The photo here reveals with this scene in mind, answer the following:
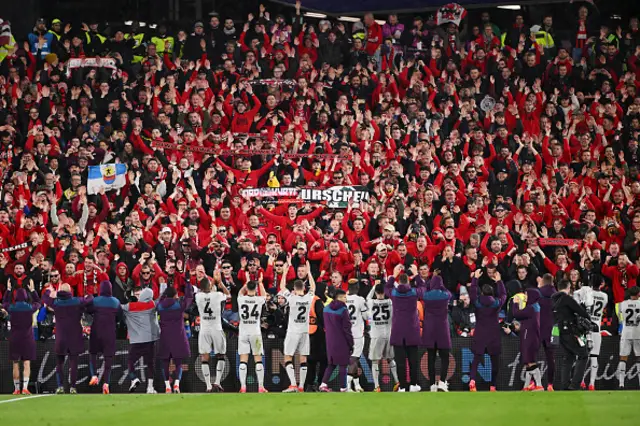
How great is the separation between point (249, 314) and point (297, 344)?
2.75ft

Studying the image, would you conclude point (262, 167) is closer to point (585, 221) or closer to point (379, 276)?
point (379, 276)

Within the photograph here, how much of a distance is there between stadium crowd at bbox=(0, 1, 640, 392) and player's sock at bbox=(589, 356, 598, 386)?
953mm

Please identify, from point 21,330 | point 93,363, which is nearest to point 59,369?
point 93,363

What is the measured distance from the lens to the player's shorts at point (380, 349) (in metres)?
17.0

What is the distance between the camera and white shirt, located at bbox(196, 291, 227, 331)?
56.4 feet

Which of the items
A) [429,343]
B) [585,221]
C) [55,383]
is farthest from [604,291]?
[55,383]

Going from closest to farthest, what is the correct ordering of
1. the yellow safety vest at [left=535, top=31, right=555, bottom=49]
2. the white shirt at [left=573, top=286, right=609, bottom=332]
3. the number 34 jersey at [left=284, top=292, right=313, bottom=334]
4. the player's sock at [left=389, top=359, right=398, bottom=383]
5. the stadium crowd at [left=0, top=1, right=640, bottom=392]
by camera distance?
1. the number 34 jersey at [left=284, top=292, right=313, bottom=334]
2. the player's sock at [left=389, top=359, right=398, bottom=383]
3. the white shirt at [left=573, top=286, right=609, bottom=332]
4. the stadium crowd at [left=0, top=1, right=640, bottom=392]
5. the yellow safety vest at [left=535, top=31, right=555, bottom=49]

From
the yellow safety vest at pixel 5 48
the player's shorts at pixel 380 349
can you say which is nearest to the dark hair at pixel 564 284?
the player's shorts at pixel 380 349

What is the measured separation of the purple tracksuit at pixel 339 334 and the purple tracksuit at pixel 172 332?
2107mm

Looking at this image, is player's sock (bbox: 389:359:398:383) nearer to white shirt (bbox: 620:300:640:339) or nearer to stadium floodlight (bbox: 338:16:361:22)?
white shirt (bbox: 620:300:640:339)

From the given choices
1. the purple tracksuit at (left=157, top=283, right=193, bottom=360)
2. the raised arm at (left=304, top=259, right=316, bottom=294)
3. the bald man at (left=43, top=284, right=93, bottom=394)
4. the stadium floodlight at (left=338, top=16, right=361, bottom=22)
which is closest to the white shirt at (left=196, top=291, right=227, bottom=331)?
the purple tracksuit at (left=157, top=283, right=193, bottom=360)

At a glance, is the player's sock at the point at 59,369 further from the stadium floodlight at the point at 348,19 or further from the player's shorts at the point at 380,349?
the stadium floodlight at the point at 348,19

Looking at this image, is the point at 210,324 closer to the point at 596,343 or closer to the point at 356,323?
the point at 356,323

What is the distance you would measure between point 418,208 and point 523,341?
4.25m
